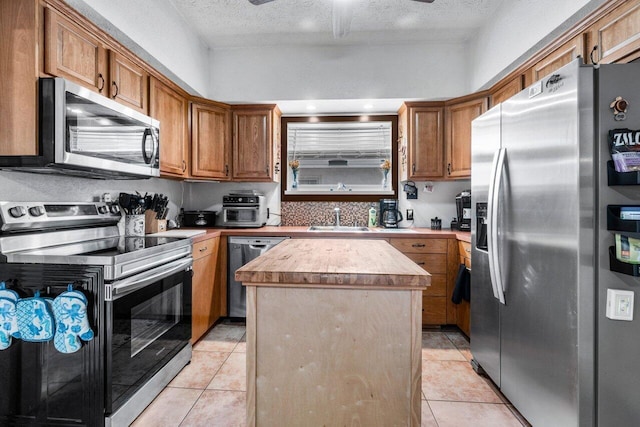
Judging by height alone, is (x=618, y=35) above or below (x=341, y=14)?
below

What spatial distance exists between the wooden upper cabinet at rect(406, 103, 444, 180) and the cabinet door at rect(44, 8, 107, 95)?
2.65 metres

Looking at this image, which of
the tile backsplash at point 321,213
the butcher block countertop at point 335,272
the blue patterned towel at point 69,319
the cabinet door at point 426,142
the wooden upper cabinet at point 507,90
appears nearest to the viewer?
the butcher block countertop at point 335,272

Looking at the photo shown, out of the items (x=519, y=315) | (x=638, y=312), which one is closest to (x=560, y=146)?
(x=638, y=312)

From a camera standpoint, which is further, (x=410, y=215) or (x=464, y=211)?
(x=410, y=215)

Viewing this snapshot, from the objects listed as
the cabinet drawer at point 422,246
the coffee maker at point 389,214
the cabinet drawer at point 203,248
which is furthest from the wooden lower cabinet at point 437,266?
the cabinet drawer at point 203,248

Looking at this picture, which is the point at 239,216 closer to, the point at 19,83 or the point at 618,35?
the point at 19,83

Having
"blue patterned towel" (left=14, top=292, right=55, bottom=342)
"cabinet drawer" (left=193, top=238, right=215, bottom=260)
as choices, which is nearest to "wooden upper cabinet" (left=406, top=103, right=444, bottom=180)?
"cabinet drawer" (left=193, top=238, right=215, bottom=260)

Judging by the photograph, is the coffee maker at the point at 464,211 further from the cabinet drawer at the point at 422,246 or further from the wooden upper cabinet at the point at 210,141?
the wooden upper cabinet at the point at 210,141

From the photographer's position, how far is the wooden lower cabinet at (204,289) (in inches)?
106

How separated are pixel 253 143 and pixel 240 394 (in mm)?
2370

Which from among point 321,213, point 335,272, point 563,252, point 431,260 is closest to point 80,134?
point 335,272

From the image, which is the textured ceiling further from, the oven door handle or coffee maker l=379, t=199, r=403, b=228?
the oven door handle

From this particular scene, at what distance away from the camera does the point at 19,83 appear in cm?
162

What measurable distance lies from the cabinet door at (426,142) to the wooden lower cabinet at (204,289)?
211 cm
